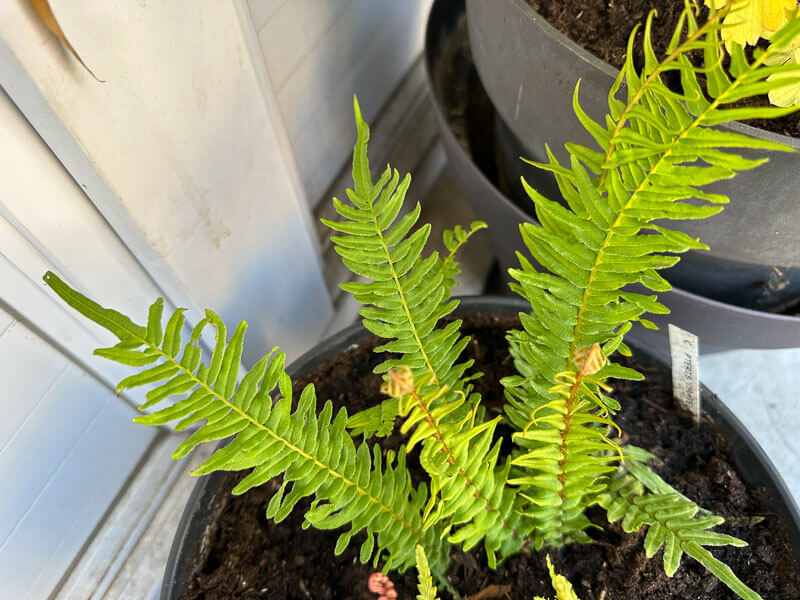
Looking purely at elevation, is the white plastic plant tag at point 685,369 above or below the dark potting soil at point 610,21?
below

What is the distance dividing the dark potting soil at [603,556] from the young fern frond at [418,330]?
11 cm

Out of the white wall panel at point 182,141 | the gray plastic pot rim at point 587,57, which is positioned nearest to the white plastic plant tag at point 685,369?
the gray plastic pot rim at point 587,57

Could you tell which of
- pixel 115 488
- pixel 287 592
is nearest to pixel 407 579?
pixel 287 592

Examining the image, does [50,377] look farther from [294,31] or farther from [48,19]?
[294,31]

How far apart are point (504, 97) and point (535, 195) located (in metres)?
0.37

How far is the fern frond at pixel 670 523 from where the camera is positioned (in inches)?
22.8

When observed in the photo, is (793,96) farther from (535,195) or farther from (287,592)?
(287,592)

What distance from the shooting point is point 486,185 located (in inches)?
35.5

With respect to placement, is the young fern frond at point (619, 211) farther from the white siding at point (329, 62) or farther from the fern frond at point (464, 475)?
the white siding at point (329, 62)

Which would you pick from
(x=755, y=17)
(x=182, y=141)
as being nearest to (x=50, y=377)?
(x=182, y=141)

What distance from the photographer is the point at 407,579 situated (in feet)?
2.50

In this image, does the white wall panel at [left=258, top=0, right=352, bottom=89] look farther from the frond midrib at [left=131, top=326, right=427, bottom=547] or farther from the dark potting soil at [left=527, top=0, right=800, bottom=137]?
the frond midrib at [left=131, top=326, right=427, bottom=547]

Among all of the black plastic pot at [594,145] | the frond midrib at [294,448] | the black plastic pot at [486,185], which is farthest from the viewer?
the black plastic pot at [486,185]

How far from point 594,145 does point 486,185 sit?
223mm
